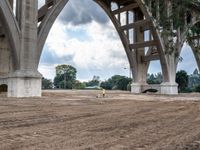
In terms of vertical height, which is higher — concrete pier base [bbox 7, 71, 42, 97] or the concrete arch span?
the concrete arch span

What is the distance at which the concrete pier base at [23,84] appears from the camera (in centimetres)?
2406

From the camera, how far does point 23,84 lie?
24.2 m

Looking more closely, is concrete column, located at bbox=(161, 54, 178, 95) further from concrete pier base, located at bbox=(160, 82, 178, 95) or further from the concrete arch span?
the concrete arch span

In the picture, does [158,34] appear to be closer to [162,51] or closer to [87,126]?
[162,51]

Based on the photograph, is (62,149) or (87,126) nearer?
(62,149)

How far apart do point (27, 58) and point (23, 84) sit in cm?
225

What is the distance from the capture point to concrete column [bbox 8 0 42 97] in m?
24.2

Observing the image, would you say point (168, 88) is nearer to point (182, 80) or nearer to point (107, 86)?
point (182, 80)

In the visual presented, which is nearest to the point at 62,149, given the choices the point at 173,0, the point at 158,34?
the point at 158,34

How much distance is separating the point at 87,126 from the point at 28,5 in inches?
734

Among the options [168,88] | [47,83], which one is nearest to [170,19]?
[168,88]

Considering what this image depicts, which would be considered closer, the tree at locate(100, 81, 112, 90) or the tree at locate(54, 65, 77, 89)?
the tree at locate(100, 81, 112, 90)

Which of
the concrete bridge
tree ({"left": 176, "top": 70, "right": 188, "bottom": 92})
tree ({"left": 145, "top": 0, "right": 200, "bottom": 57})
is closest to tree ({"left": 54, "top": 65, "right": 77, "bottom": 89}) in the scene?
tree ({"left": 176, "top": 70, "right": 188, "bottom": 92})

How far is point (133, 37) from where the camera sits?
161 feet
